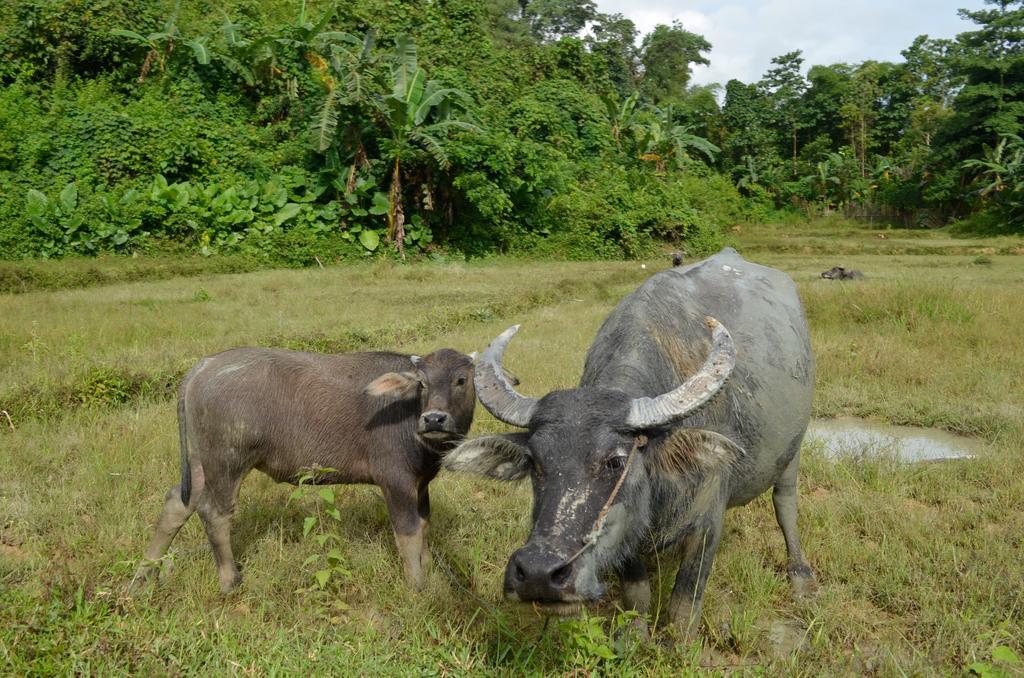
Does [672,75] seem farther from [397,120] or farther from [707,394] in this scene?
[707,394]

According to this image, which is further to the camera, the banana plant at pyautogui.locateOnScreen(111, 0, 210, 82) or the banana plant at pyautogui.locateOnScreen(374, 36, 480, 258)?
the banana plant at pyautogui.locateOnScreen(111, 0, 210, 82)

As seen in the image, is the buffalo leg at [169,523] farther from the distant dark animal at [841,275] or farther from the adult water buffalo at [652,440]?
the distant dark animal at [841,275]

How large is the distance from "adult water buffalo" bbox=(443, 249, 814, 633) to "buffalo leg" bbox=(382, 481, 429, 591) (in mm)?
1081

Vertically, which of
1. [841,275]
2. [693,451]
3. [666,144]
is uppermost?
[666,144]

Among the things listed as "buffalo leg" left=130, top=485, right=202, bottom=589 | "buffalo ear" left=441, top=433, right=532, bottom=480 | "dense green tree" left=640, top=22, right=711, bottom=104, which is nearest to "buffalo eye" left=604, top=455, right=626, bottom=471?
"buffalo ear" left=441, top=433, right=532, bottom=480

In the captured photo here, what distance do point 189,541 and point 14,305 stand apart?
6.93 meters

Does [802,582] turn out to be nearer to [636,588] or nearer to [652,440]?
[636,588]

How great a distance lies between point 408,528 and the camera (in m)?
3.72

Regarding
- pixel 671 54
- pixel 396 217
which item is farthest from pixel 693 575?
pixel 671 54

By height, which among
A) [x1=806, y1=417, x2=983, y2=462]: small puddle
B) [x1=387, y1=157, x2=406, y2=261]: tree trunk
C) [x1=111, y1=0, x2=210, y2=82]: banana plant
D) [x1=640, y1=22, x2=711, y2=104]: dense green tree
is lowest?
[x1=806, y1=417, x2=983, y2=462]: small puddle

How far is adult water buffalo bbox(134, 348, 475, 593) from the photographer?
12.0ft

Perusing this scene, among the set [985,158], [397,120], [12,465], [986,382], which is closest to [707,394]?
[12,465]

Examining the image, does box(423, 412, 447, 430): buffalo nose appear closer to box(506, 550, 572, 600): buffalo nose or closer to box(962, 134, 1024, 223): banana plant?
box(506, 550, 572, 600): buffalo nose

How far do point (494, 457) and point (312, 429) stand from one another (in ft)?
4.78
